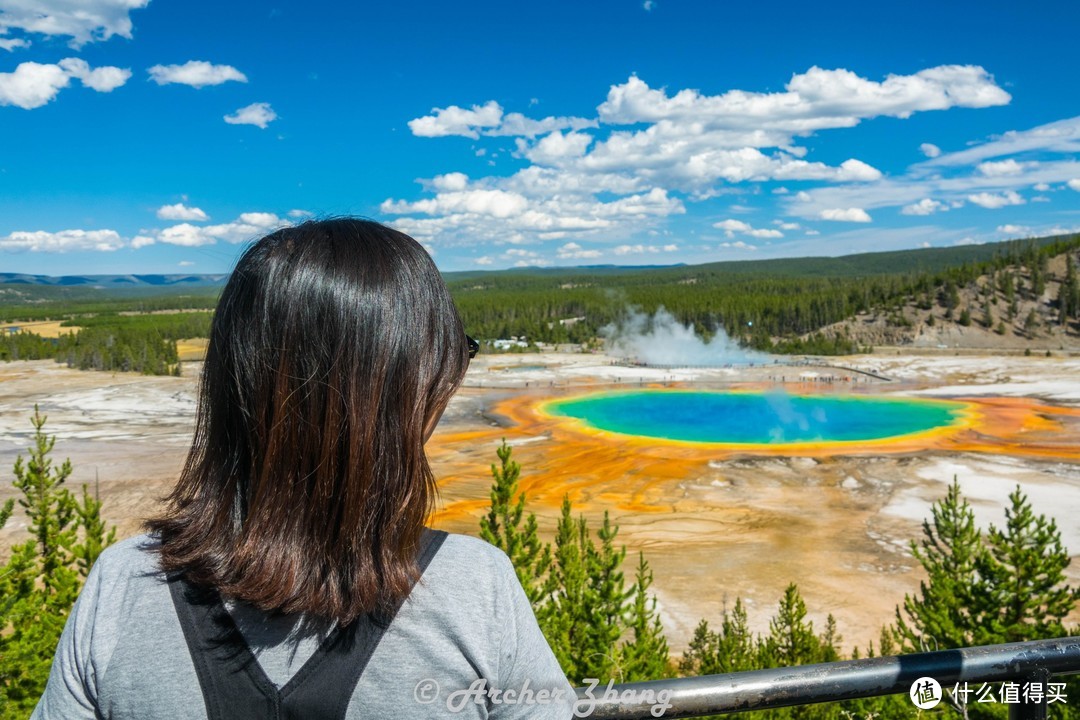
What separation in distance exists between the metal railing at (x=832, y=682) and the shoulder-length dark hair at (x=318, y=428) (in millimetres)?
724

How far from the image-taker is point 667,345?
7106cm

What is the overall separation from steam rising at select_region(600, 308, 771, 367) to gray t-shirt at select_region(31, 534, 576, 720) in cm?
5973

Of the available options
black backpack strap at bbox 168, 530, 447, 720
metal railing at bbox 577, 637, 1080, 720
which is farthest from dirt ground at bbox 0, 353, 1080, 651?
black backpack strap at bbox 168, 530, 447, 720

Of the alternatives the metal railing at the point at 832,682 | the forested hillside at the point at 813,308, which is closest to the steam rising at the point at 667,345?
the forested hillside at the point at 813,308

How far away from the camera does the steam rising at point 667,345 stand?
64.1 m

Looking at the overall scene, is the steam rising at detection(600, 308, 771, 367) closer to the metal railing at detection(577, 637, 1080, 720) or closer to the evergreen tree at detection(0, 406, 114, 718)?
the evergreen tree at detection(0, 406, 114, 718)

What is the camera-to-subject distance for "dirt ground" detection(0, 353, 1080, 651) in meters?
17.0

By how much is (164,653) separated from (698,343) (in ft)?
241

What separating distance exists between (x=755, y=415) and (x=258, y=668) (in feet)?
125

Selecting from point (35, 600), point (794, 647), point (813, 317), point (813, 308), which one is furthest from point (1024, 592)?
point (813, 308)

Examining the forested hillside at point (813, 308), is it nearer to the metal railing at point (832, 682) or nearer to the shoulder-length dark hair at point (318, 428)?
the metal railing at point (832, 682)

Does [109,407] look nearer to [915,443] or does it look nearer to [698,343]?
[915,443]

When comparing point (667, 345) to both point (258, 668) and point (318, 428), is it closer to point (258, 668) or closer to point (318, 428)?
point (318, 428)

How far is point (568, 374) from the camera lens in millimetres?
52188
